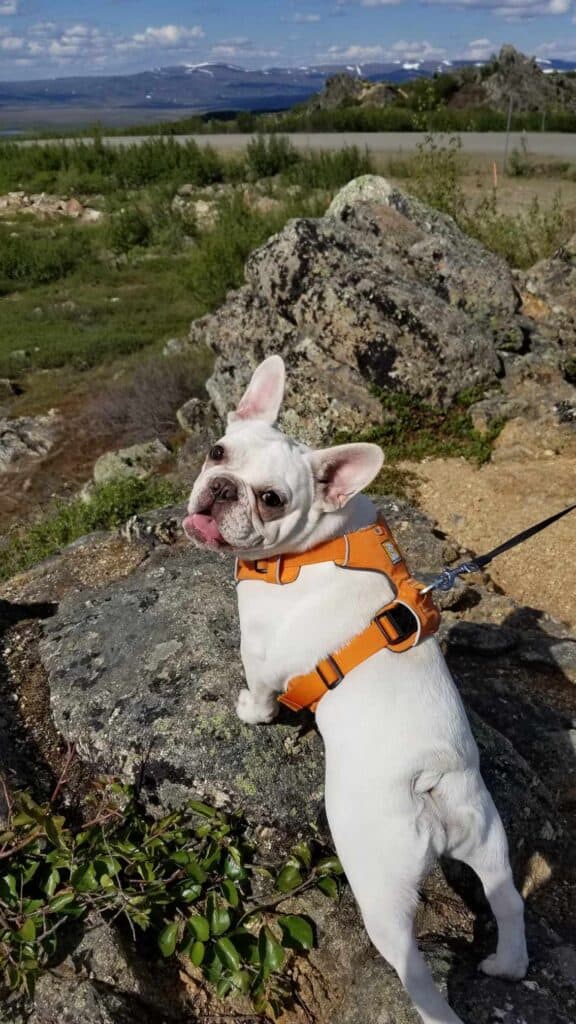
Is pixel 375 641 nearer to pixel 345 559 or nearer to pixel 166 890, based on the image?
pixel 345 559

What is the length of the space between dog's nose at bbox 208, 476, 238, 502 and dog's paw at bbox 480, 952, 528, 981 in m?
1.80

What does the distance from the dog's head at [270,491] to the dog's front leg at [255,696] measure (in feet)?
1.39

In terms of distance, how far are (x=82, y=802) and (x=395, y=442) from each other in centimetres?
543

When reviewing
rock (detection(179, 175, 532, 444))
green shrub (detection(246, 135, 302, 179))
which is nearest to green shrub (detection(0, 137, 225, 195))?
green shrub (detection(246, 135, 302, 179))

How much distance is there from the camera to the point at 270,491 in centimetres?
261

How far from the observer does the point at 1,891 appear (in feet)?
8.30

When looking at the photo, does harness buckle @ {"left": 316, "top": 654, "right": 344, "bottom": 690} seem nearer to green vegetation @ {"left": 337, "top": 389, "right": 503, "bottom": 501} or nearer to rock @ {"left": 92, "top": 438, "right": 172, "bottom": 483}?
green vegetation @ {"left": 337, "top": 389, "right": 503, "bottom": 501}

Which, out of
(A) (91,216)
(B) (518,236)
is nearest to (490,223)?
(B) (518,236)

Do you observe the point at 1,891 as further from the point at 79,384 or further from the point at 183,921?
the point at 79,384

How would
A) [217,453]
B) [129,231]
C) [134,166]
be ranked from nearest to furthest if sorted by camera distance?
[217,453], [129,231], [134,166]

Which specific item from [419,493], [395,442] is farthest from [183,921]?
[395,442]

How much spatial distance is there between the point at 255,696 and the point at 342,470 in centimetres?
102

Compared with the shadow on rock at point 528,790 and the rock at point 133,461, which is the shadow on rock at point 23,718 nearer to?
the shadow on rock at point 528,790

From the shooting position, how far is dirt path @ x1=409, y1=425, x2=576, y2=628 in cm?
570
